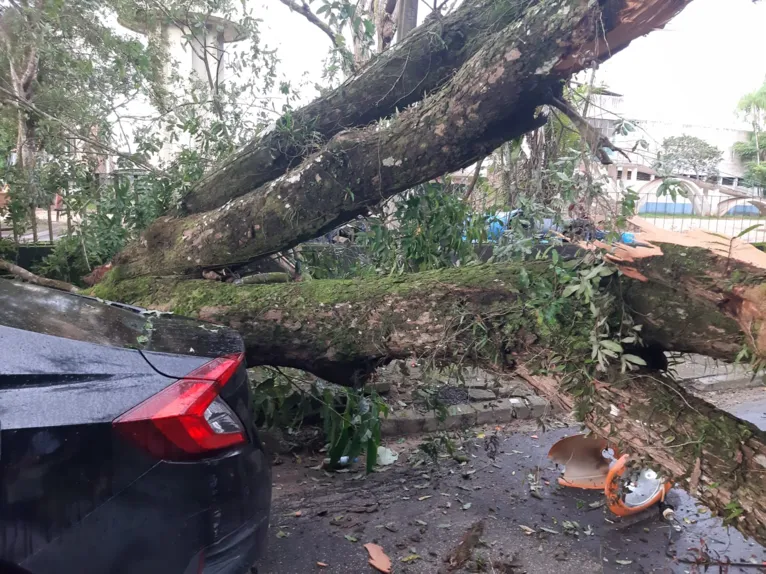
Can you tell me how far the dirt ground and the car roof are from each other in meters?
1.39

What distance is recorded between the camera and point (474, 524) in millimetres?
3426

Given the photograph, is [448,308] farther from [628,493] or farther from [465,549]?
[628,493]

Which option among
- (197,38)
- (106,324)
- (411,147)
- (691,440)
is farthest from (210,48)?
(691,440)

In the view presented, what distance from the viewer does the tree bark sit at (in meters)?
2.89

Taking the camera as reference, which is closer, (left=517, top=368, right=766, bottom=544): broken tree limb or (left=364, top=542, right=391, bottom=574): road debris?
(left=517, top=368, right=766, bottom=544): broken tree limb

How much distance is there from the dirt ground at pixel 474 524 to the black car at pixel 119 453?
4.02 feet

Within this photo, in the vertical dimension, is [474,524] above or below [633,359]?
below

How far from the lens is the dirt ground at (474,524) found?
10.0ft

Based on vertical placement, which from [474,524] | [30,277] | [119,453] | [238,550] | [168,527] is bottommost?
[474,524]

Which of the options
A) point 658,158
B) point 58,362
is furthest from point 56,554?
point 658,158

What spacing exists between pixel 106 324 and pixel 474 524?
7.86 feet

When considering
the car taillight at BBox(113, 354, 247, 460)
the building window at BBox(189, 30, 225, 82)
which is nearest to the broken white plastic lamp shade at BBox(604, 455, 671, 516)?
the car taillight at BBox(113, 354, 247, 460)

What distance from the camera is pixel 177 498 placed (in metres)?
1.77

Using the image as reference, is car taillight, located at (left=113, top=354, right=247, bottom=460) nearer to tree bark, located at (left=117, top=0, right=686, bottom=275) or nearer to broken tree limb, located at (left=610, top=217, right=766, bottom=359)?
broken tree limb, located at (left=610, top=217, right=766, bottom=359)
